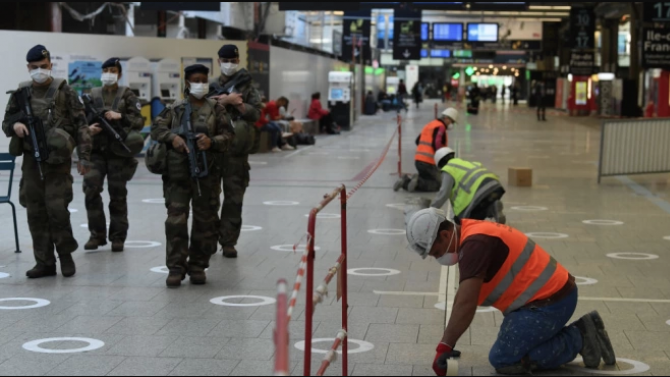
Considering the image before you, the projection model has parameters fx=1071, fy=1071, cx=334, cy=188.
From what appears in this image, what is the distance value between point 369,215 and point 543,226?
224cm

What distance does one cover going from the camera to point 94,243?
A: 35.0 ft

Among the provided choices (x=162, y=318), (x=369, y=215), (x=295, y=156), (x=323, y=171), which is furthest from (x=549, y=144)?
(x=162, y=318)

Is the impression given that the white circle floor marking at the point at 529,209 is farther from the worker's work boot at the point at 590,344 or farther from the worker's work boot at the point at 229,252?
the worker's work boot at the point at 590,344

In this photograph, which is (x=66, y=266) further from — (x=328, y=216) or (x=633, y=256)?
(x=633, y=256)

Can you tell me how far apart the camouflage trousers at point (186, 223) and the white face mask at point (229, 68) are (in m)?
1.33

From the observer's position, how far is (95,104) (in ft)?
35.2

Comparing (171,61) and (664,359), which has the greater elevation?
(171,61)

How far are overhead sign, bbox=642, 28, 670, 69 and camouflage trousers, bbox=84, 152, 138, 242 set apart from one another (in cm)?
2482

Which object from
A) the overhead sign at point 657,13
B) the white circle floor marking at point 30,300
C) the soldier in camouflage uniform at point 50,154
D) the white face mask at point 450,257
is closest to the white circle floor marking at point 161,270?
the soldier in camouflage uniform at point 50,154

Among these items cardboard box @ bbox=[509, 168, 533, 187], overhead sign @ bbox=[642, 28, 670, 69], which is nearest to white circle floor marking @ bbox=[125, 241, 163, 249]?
cardboard box @ bbox=[509, 168, 533, 187]

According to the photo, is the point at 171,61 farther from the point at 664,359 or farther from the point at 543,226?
the point at 664,359

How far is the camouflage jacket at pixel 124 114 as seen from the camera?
1066 cm

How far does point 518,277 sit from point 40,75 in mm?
4757

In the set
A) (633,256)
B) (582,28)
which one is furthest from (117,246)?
(582,28)
